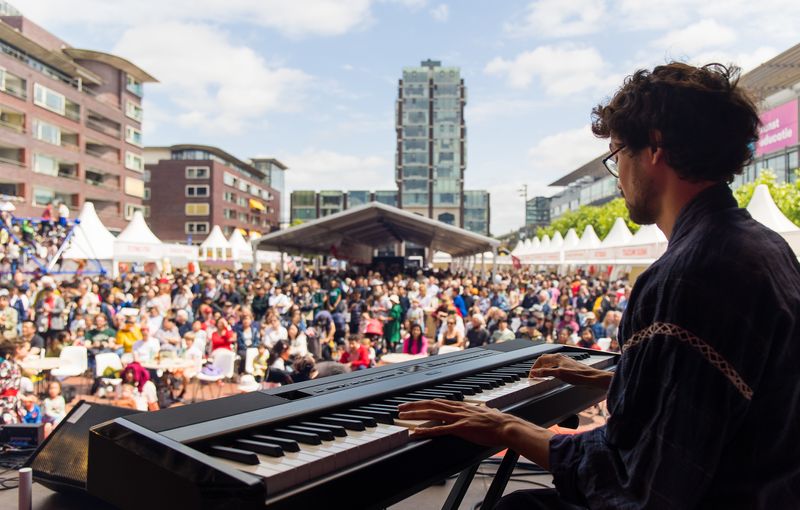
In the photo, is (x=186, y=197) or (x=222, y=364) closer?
(x=222, y=364)

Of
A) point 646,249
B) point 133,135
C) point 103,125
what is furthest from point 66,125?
point 646,249

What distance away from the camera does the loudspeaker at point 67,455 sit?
9.42ft

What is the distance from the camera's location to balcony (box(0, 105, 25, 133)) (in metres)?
42.7

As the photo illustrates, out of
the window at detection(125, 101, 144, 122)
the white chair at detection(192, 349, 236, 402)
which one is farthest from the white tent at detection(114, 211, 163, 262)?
the window at detection(125, 101, 144, 122)

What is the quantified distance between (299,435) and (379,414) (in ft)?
0.79

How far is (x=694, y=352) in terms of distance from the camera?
45.1 inches

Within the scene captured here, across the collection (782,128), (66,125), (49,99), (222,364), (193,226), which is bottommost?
(222,364)

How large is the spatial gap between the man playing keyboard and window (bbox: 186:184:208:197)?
285 feet

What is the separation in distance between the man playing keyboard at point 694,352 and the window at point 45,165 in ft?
170

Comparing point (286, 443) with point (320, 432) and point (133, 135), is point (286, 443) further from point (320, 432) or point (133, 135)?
point (133, 135)

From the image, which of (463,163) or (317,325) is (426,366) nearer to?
(317,325)

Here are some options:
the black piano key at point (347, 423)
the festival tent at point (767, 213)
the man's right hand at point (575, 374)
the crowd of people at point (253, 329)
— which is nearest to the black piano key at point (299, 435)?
the black piano key at point (347, 423)

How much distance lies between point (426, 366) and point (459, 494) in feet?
1.50

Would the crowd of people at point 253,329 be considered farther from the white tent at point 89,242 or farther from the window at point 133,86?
the window at point 133,86
